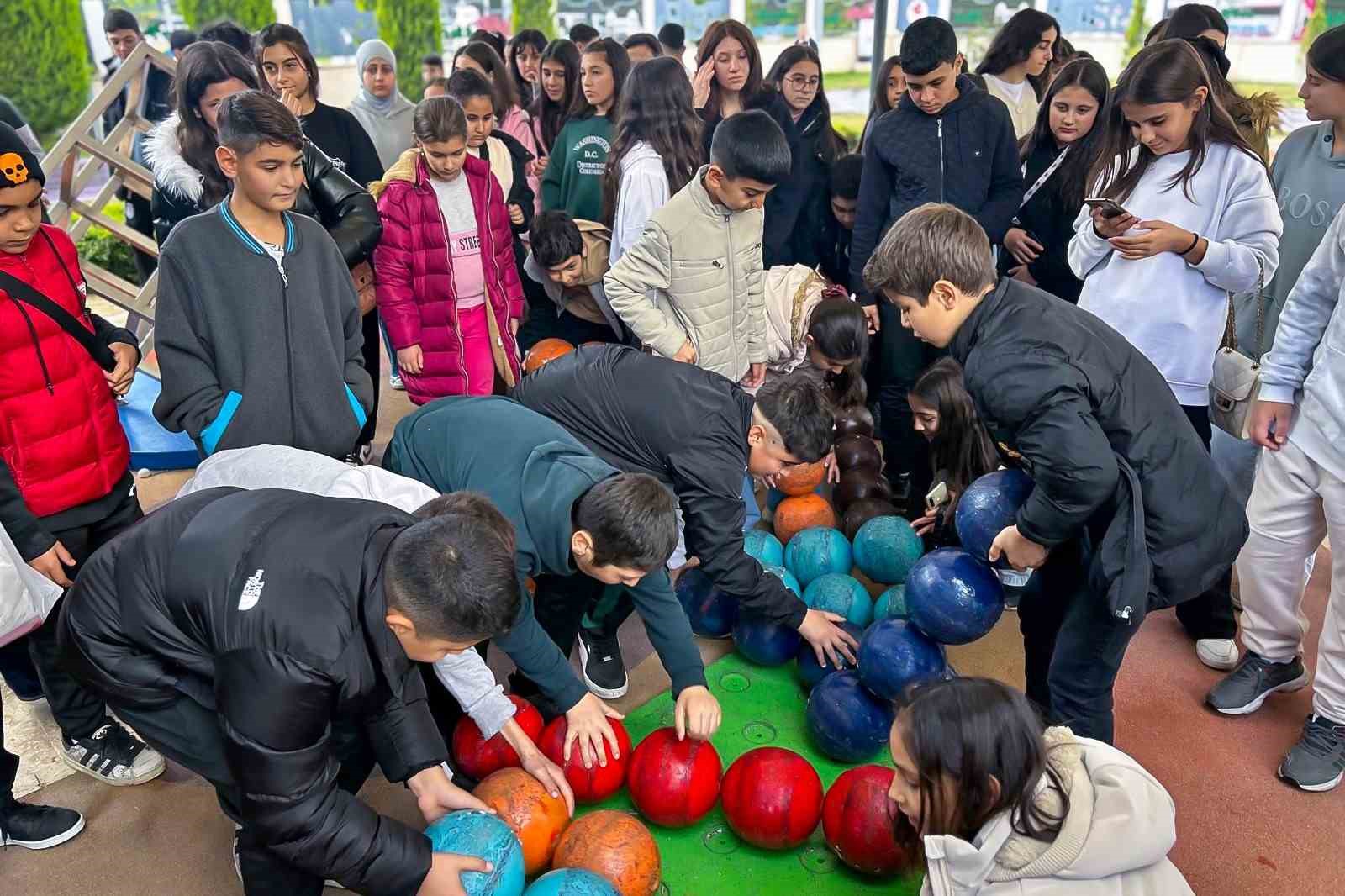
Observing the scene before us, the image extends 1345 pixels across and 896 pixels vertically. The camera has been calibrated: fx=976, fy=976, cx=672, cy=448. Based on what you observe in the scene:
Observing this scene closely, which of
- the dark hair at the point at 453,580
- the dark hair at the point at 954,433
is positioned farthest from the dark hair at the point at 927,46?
the dark hair at the point at 453,580

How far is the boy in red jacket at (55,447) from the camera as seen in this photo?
9.86 feet

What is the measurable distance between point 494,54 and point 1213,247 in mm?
4661

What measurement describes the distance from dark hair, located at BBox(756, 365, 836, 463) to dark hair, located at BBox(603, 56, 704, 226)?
2.12 meters

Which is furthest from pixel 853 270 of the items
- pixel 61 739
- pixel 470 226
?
pixel 61 739

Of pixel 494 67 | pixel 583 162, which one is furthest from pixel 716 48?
pixel 494 67

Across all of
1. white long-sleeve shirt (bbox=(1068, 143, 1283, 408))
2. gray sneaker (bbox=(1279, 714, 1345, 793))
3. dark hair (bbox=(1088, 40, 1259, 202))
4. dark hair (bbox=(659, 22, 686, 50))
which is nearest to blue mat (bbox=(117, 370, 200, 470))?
white long-sleeve shirt (bbox=(1068, 143, 1283, 408))

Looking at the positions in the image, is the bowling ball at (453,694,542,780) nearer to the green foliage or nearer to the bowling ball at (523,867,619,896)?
the bowling ball at (523,867,619,896)

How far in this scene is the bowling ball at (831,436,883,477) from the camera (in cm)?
489

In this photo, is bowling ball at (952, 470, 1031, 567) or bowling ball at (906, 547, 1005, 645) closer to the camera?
bowling ball at (952, 470, 1031, 567)

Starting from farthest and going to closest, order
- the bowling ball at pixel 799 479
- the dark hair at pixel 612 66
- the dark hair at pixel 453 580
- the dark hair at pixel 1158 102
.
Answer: the dark hair at pixel 612 66 < the bowling ball at pixel 799 479 < the dark hair at pixel 1158 102 < the dark hair at pixel 453 580

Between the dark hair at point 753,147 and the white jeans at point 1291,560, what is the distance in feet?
7.01

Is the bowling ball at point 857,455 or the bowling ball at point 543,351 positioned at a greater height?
the bowling ball at point 543,351

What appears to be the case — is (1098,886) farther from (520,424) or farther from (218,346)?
(218,346)

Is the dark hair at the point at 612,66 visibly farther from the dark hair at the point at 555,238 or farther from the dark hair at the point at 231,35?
the dark hair at the point at 231,35
